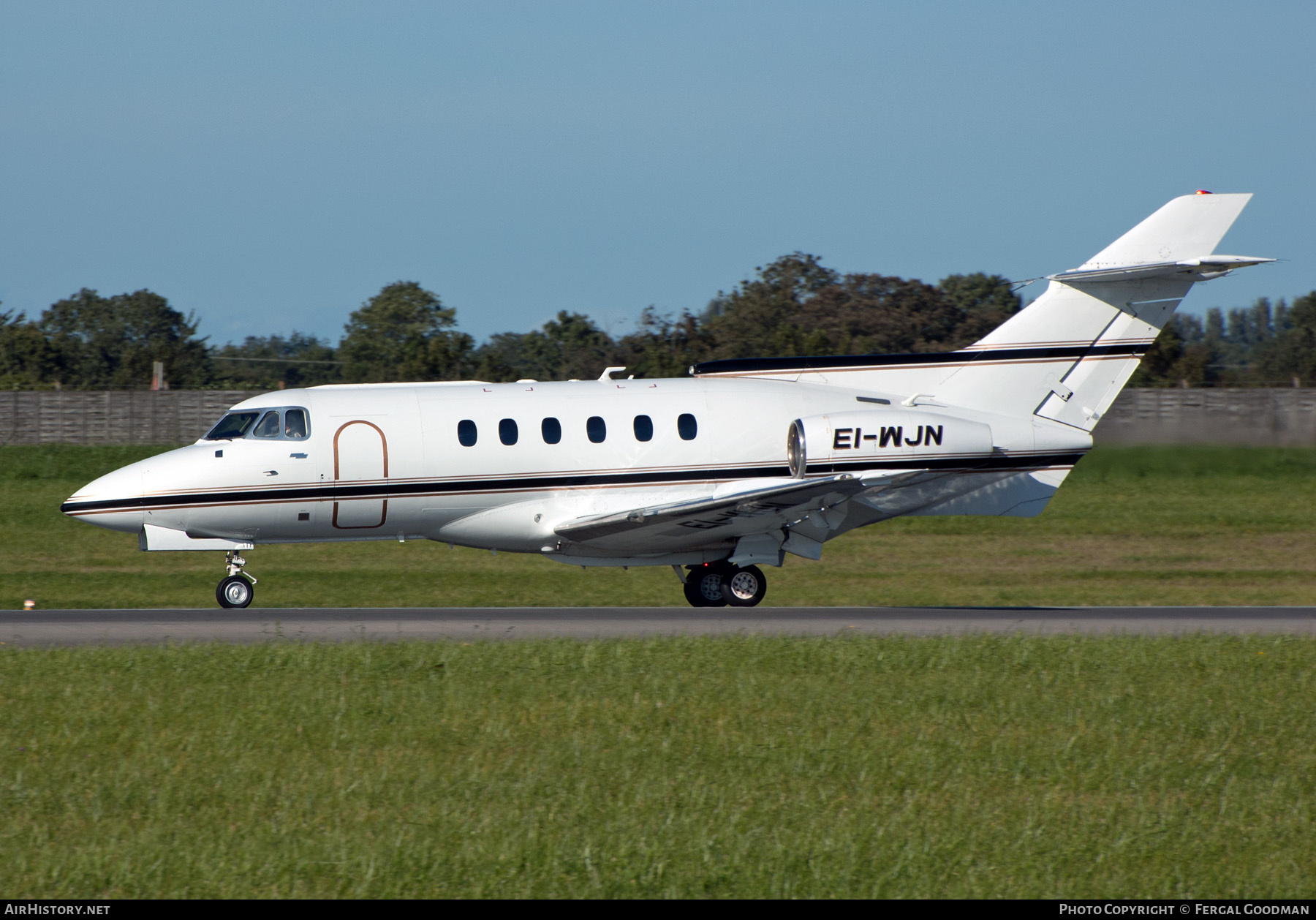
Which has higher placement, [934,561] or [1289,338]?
[1289,338]

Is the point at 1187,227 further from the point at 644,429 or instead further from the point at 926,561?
the point at 926,561

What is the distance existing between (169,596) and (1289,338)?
253 feet

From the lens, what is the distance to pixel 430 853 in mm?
8195

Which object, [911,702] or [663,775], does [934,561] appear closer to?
[911,702]

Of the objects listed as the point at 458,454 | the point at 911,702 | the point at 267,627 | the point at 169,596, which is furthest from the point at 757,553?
the point at 169,596

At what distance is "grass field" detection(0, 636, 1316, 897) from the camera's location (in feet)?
26.1

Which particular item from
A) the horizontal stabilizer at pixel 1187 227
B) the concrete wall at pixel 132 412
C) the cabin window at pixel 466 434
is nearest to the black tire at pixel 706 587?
the cabin window at pixel 466 434

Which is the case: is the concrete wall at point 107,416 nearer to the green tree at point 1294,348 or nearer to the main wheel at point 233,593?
the main wheel at point 233,593

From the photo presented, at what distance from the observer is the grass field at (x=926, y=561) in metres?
25.3

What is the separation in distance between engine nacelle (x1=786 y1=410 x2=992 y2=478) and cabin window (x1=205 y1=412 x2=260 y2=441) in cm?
833

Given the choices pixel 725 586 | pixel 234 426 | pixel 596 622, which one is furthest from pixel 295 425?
pixel 725 586

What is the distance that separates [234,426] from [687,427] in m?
6.94

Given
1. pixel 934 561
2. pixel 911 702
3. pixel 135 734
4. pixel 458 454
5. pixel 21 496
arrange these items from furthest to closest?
1. pixel 21 496
2. pixel 934 561
3. pixel 458 454
4. pixel 911 702
5. pixel 135 734

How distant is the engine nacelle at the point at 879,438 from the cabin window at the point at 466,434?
4961 millimetres
